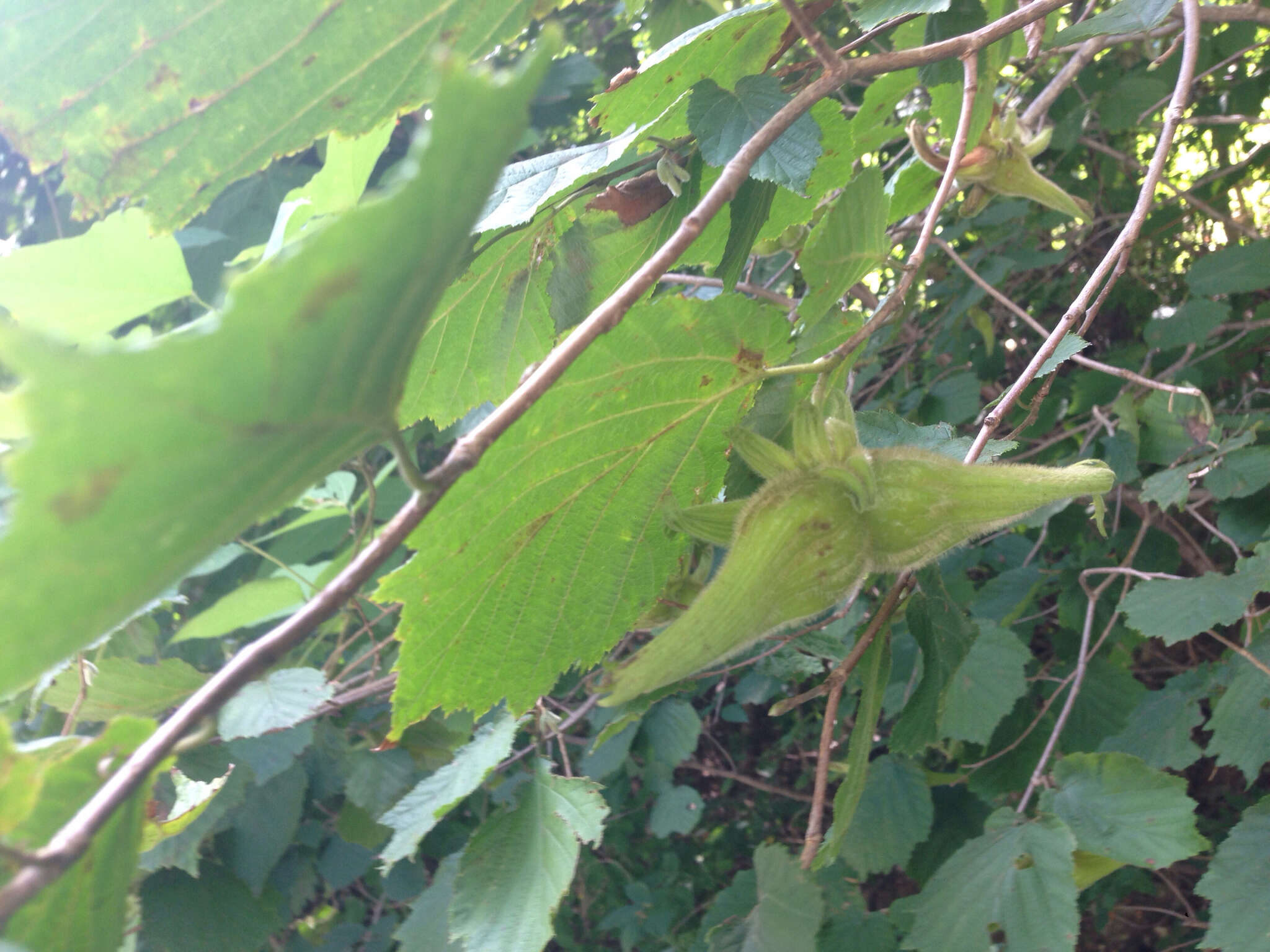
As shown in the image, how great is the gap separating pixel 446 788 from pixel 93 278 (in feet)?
3.66

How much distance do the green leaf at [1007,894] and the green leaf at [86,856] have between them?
1.26 metres

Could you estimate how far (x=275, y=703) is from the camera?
66.9 inches

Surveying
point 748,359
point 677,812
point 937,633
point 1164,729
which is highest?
point 748,359

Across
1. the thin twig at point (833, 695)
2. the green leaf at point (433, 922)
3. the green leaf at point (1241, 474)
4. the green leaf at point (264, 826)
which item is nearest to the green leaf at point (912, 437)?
the thin twig at point (833, 695)

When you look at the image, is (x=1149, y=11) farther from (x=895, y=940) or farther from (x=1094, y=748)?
(x=895, y=940)

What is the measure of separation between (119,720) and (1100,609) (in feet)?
7.68

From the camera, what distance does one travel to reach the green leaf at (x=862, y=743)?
1034 millimetres

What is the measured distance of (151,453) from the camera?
38cm

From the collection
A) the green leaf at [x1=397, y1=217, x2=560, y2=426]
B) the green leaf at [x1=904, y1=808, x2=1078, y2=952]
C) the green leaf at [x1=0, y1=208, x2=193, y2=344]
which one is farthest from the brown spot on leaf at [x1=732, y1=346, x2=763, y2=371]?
the green leaf at [x1=0, y1=208, x2=193, y2=344]

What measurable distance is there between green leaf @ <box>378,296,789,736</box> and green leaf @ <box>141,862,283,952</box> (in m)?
1.17

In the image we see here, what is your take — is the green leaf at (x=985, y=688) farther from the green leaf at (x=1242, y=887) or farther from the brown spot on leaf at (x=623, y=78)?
the brown spot on leaf at (x=623, y=78)

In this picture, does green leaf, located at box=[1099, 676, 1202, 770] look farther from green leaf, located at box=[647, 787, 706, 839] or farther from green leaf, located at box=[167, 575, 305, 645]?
green leaf, located at box=[167, 575, 305, 645]

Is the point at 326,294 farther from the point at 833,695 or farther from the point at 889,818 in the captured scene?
the point at 889,818

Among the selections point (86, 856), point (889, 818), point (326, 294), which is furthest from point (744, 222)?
point (889, 818)
